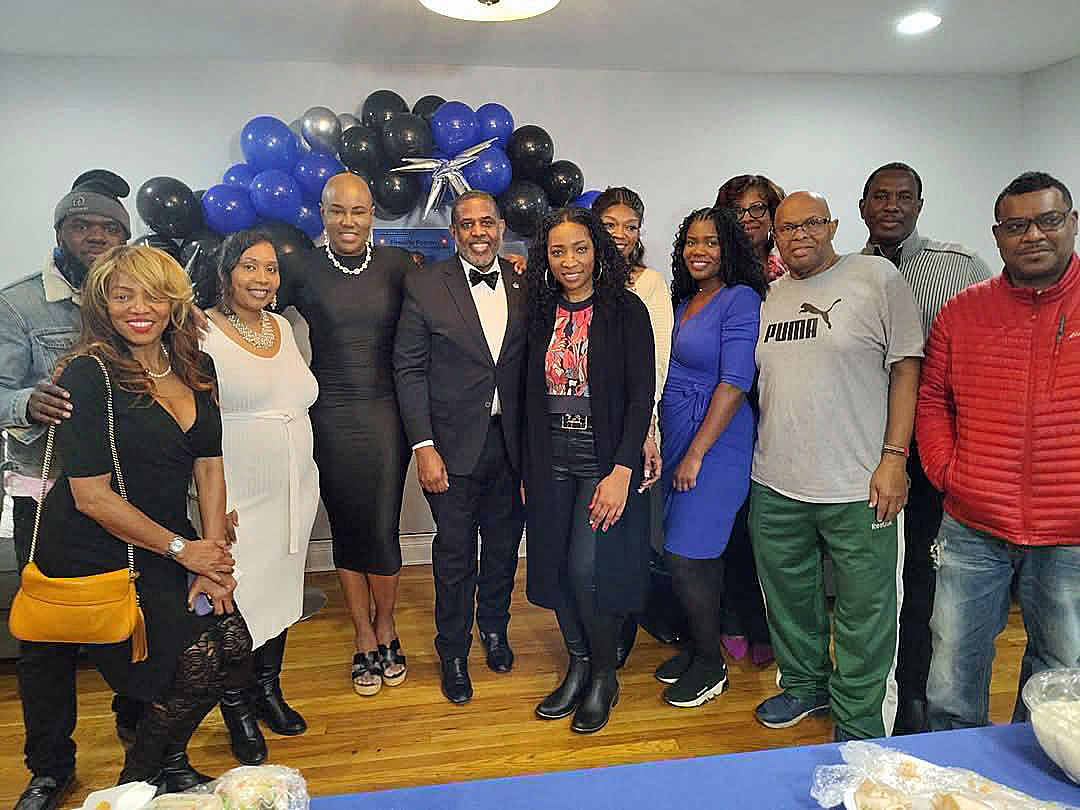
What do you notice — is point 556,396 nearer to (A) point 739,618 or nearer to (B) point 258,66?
(A) point 739,618

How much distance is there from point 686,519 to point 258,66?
307 cm

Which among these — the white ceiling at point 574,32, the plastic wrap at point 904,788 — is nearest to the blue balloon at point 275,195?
the white ceiling at point 574,32

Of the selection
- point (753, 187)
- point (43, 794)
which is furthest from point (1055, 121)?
point (43, 794)

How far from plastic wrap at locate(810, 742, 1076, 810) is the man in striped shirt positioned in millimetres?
1362

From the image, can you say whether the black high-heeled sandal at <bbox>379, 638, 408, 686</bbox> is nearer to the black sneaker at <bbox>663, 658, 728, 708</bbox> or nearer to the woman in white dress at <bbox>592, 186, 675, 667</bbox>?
the woman in white dress at <bbox>592, 186, 675, 667</bbox>

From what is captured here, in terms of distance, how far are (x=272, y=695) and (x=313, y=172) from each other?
87.6 inches

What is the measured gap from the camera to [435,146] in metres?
3.58

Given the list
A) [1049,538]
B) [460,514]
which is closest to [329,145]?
[460,514]

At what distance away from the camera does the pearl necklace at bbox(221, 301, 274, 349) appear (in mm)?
2195

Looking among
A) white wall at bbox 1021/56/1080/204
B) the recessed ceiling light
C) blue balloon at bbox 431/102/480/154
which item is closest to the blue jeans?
blue balloon at bbox 431/102/480/154

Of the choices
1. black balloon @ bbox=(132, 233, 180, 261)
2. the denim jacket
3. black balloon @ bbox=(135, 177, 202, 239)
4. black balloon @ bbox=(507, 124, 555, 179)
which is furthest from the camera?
black balloon @ bbox=(507, 124, 555, 179)

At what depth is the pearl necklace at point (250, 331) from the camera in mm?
2195

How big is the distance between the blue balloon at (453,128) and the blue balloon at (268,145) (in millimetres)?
668

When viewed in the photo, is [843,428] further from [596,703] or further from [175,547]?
[175,547]
